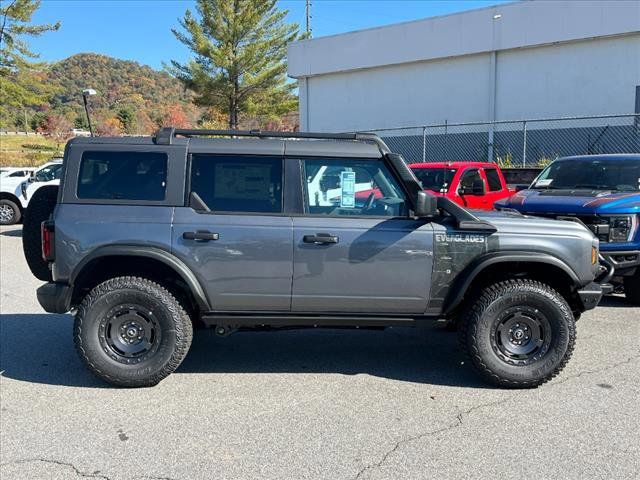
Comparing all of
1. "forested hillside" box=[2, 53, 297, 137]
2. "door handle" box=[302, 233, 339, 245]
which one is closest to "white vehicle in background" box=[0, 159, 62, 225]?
"door handle" box=[302, 233, 339, 245]

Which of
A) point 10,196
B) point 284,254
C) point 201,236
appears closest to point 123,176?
point 201,236

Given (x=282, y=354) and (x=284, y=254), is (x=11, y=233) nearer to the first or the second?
(x=282, y=354)

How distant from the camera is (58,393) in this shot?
4488 mm

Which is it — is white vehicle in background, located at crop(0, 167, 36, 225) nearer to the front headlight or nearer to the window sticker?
the window sticker

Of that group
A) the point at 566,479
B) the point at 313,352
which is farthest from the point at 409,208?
the point at 566,479

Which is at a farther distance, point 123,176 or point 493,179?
point 493,179

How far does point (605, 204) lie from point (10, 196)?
14.3 metres

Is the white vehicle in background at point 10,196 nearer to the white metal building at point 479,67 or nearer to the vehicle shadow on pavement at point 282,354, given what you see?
the vehicle shadow on pavement at point 282,354

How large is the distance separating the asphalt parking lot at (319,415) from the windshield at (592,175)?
2.54m

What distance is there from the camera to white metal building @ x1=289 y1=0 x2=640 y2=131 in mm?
19672

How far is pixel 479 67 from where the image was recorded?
22.8m

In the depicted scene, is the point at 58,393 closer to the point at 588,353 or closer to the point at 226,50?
the point at 588,353

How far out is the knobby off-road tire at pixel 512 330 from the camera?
4.46 m

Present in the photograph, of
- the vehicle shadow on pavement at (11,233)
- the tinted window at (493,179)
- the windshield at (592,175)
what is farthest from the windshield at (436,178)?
the vehicle shadow on pavement at (11,233)
